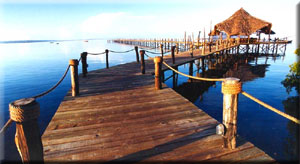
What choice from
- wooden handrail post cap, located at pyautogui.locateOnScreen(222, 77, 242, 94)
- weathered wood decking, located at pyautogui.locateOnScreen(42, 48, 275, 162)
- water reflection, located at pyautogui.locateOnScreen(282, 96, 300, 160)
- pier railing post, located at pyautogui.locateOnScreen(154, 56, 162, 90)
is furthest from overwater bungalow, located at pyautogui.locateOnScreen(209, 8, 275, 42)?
wooden handrail post cap, located at pyautogui.locateOnScreen(222, 77, 242, 94)

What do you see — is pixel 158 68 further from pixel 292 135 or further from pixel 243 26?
pixel 243 26

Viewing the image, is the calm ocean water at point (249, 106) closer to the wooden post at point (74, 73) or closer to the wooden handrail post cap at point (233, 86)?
the wooden post at point (74, 73)

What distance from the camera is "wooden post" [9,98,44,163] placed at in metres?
1.99

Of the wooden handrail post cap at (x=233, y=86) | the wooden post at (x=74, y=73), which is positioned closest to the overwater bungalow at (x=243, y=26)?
the wooden post at (x=74, y=73)

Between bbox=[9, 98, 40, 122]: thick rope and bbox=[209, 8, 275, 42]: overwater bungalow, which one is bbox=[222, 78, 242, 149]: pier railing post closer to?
bbox=[9, 98, 40, 122]: thick rope

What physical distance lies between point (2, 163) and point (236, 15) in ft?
131

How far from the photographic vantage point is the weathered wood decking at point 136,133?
2.82 metres

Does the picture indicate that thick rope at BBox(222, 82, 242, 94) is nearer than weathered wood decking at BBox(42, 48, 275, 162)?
Yes

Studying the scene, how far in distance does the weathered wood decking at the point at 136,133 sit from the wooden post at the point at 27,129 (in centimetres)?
→ 74

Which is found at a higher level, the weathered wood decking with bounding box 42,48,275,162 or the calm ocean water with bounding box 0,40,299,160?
the weathered wood decking with bounding box 42,48,275,162

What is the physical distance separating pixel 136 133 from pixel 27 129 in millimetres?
1888

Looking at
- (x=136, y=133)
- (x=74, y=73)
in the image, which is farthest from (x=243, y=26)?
(x=136, y=133)

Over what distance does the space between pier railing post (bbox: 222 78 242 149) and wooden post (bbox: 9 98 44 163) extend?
254 cm

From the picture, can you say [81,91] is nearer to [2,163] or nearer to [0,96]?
[2,163]
